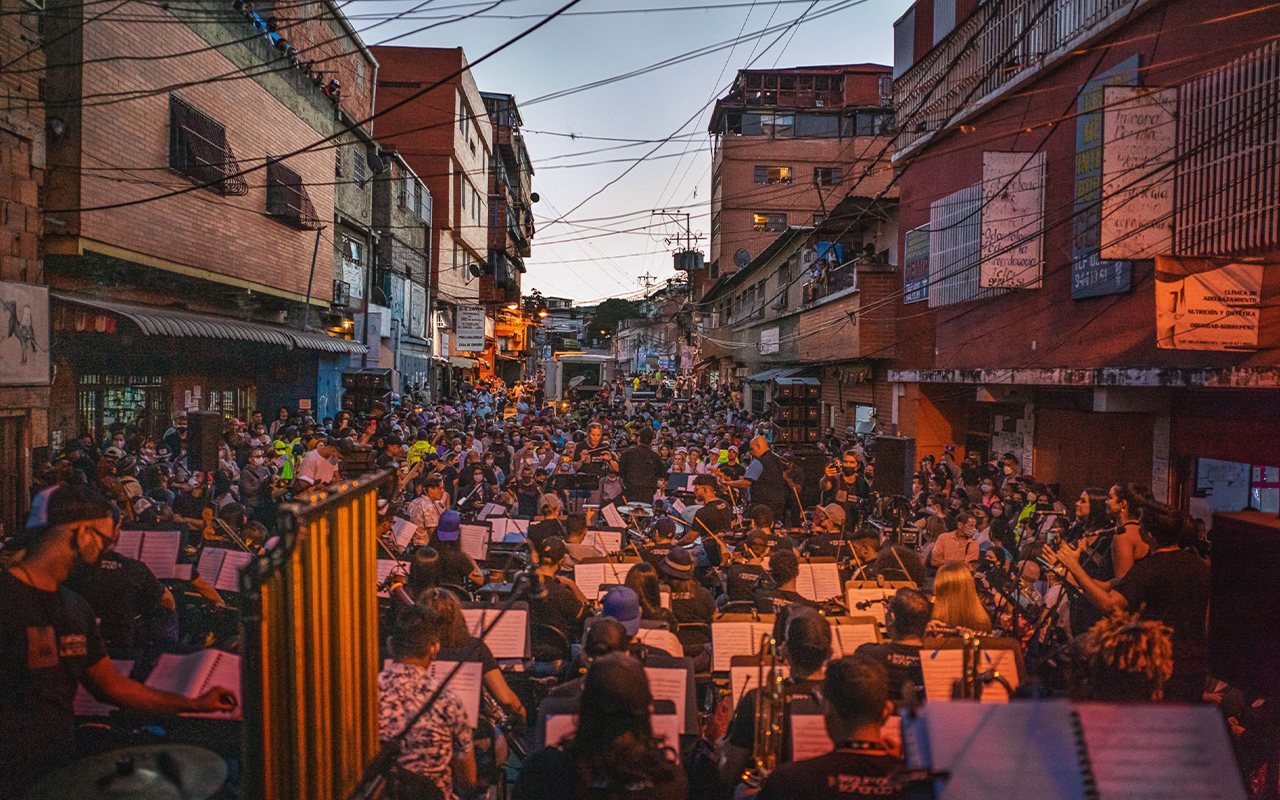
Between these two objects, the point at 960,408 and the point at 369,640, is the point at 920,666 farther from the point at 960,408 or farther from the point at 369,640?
the point at 960,408

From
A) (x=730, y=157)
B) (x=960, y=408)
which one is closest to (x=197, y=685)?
(x=960, y=408)

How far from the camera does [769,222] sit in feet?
152

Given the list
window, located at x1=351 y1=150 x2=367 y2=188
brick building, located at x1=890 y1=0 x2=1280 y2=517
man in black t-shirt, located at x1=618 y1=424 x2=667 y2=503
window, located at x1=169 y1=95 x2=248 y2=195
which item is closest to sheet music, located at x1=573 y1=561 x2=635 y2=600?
man in black t-shirt, located at x1=618 y1=424 x2=667 y2=503

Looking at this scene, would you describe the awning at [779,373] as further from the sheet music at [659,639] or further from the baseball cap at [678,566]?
the sheet music at [659,639]

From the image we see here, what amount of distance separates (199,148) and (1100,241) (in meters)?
14.7

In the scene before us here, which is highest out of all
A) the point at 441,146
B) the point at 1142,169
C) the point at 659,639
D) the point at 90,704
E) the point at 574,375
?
the point at 441,146

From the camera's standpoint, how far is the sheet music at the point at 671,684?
4266mm

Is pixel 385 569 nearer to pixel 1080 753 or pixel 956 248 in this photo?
pixel 1080 753

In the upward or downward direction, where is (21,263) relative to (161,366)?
upward

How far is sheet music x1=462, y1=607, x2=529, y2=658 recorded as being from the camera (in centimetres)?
535

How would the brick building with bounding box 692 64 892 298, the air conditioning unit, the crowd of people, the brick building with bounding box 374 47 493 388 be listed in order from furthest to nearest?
the brick building with bounding box 692 64 892 298 < the brick building with bounding box 374 47 493 388 < the air conditioning unit < the crowd of people

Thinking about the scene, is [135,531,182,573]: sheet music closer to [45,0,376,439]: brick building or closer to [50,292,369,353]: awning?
[45,0,376,439]: brick building

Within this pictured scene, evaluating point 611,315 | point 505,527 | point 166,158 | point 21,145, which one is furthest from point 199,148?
point 611,315

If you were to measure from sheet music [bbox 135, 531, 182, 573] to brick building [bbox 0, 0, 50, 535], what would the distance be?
238 inches
